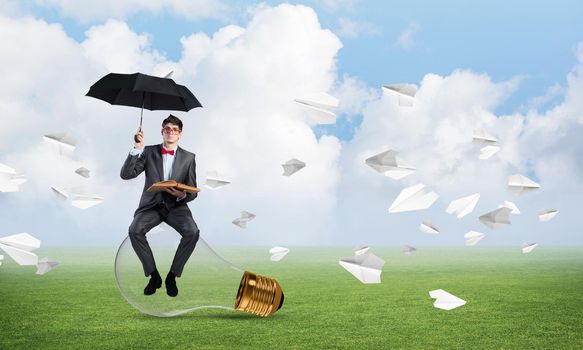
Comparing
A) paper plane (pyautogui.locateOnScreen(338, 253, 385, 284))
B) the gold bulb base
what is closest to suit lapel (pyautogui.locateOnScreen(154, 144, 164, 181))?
the gold bulb base

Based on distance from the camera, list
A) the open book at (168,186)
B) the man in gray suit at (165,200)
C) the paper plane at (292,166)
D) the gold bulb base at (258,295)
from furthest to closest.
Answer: the paper plane at (292,166), the gold bulb base at (258,295), the man in gray suit at (165,200), the open book at (168,186)

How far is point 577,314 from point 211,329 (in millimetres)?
4996

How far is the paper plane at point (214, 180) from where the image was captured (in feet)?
23.5

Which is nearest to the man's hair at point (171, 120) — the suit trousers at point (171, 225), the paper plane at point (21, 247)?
the suit trousers at point (171, 225)

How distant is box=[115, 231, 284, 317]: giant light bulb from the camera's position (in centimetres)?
634

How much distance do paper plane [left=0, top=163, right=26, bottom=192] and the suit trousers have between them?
2.44m

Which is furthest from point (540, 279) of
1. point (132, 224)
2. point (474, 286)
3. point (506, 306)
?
point (132, 224)

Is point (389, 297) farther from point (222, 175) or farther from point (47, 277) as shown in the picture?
point (47, 277)

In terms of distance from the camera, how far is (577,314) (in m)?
7.93

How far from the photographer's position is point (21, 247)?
26.2 ft

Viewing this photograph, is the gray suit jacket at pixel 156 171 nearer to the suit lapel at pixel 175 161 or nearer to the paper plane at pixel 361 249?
the suit lapel at pixel 175 161

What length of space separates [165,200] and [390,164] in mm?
2948

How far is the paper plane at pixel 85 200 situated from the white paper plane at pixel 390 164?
3433 millimetres

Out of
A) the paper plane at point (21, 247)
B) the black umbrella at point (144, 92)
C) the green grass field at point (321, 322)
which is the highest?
the black umbrella at point (144, 92)
